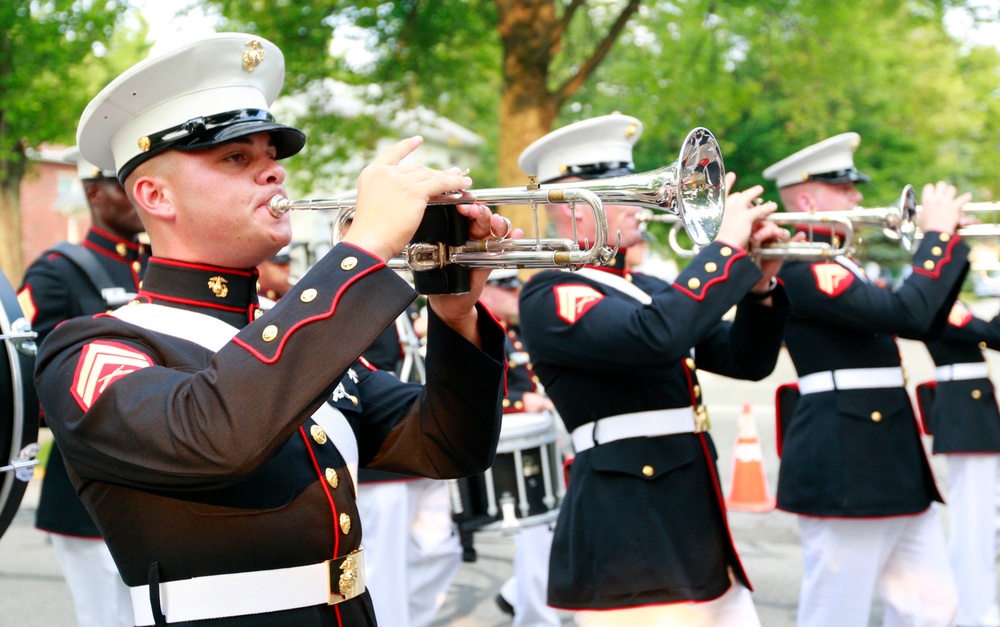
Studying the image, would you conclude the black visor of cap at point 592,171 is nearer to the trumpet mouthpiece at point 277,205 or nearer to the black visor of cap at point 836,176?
the black visor of cap at point 836,176

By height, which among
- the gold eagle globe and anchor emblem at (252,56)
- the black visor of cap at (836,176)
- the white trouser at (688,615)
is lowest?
the white trouser at (688,615)

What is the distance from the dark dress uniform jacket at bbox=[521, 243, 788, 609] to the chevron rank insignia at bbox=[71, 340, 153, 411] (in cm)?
168

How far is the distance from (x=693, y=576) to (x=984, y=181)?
29.5 m

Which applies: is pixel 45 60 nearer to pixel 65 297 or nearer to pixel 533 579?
pixel 65 297

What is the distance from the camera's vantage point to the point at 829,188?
4.83m

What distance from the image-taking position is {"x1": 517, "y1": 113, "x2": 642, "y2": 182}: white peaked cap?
3818mm

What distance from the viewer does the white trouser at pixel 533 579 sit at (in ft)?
17.4

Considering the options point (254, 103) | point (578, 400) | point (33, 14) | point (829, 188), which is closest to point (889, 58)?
point (33, 14)

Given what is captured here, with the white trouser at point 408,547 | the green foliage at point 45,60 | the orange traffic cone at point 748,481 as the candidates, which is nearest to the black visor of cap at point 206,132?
the white trouser at point 408,547

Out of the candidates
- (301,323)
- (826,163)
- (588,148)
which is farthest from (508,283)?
(301,323)

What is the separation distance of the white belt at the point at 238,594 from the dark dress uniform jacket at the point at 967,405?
4.02 metres

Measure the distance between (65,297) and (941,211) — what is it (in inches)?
131

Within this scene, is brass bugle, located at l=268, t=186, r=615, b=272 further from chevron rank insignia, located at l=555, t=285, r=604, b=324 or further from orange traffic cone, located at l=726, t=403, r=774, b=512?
orange traffic cone, located at l=726, t=403, r=774, b=512

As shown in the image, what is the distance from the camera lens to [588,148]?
12.6 ft
